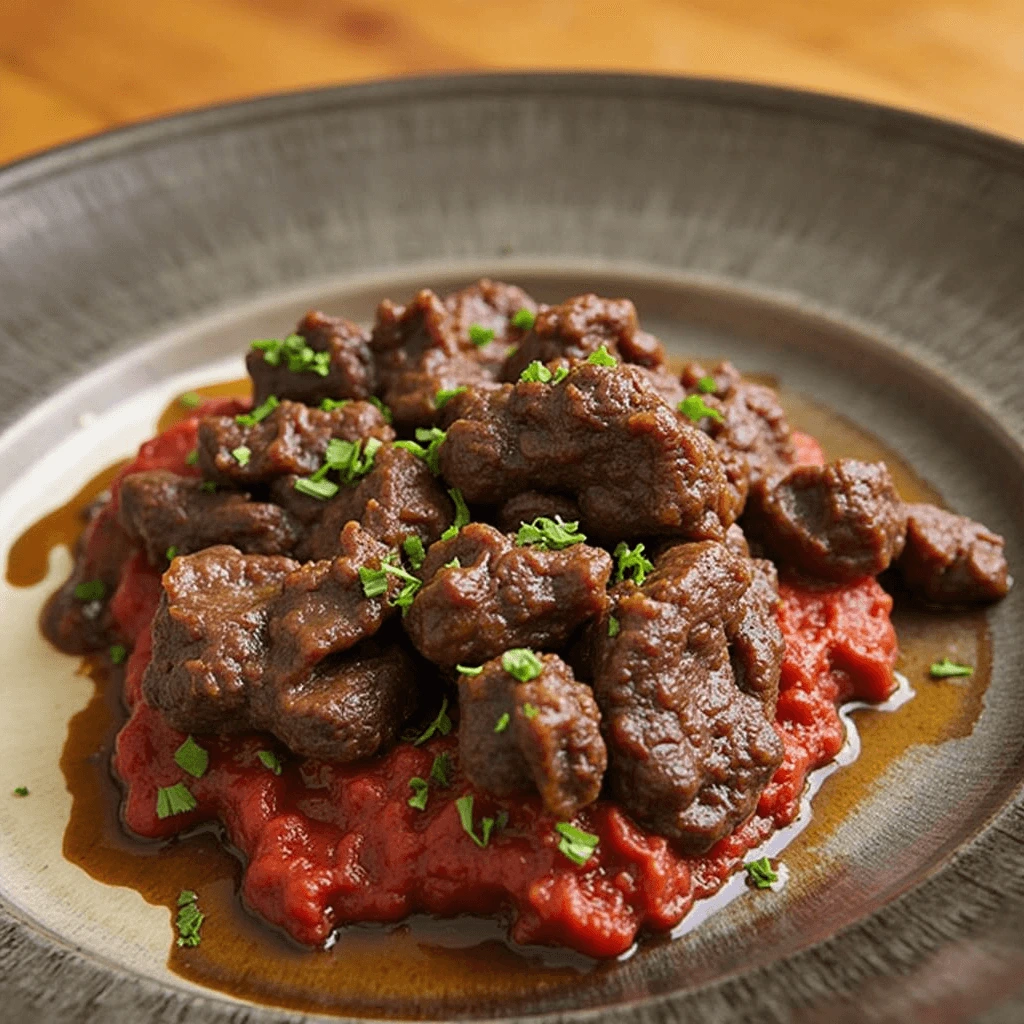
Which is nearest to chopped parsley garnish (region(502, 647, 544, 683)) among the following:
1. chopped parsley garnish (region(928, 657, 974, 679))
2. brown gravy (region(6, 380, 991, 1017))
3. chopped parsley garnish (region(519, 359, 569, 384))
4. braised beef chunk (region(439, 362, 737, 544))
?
braised beef chunk (region(439, 362, 737, 544))

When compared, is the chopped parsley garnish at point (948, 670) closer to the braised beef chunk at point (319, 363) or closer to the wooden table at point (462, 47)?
the braised beef chunk at point (319, 363)

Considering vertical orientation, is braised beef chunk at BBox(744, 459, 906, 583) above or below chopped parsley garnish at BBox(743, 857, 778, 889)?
above

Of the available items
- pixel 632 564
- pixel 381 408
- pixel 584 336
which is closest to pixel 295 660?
pixel 632 564

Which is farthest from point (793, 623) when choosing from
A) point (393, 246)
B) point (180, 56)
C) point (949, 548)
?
point (180, 56)

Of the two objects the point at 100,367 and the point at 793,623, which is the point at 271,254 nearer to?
the point at 100,367

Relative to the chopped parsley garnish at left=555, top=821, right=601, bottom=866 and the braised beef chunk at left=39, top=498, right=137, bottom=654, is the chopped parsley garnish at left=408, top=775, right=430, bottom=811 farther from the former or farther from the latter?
the braised beef chunk at left=39, top=498, right=137, bottom=654

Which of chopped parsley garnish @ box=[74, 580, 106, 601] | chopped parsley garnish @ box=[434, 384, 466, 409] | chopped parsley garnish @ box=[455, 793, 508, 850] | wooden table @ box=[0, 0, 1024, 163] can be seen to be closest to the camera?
chopped parsley garnish @ box=[455, 793, 508, 850]

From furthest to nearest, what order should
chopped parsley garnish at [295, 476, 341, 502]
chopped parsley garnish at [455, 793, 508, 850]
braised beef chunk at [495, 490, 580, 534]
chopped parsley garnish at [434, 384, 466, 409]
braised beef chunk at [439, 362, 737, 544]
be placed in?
chopped parsley garnish at [434, 384, 466, 409]
chopped parsley garnish at [295, 476, 341, 502]
braised beef chunk at [495, 490, 580, 534]
braised beef chunk at [439, 362, 737, 544]
chopped parsley garnish at [455, 793, 508, 850]
